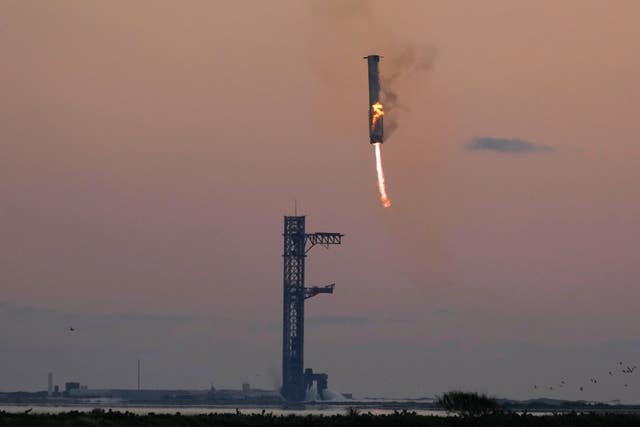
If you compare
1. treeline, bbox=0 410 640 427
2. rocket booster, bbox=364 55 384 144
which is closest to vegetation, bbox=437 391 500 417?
treeline, bbox=0 410 640 427

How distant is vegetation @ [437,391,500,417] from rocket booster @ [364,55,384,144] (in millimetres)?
30287

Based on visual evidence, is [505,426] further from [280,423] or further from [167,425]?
[167,425]

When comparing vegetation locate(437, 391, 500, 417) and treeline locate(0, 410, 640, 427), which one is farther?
vegetation locate(437, 391, 500, 417)

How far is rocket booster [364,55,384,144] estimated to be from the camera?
157 metres

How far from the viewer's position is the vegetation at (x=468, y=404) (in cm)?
13550

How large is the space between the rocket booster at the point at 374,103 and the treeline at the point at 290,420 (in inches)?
1401

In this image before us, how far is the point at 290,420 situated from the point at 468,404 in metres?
19.9

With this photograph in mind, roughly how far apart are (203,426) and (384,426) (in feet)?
49.3

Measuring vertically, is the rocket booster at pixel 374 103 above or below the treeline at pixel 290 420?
above

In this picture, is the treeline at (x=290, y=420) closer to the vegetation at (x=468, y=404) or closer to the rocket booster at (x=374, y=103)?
the vegetation at (x=468, y=404)

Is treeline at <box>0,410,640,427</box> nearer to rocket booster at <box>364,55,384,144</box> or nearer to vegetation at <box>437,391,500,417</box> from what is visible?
vegetation at <box>437,391,500,417</box>

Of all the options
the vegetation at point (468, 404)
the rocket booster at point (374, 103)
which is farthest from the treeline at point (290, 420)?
the rocket booster at point (374, 103)

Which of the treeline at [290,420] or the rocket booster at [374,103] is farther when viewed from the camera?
the rocket booster at [374,103]

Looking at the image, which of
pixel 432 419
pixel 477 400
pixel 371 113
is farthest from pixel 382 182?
pixel 432 419
